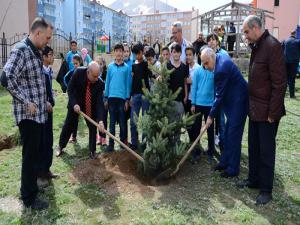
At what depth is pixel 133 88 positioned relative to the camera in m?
6.17

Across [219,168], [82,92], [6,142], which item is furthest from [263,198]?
[6,142]

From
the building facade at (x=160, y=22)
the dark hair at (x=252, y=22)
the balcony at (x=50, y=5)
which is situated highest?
the building facade at (x=160, y=22)

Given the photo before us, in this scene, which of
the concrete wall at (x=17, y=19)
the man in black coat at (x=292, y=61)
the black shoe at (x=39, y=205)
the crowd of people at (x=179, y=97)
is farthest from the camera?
the concrete wall at (x=17, y=19)

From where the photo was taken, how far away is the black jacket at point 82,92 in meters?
5.85

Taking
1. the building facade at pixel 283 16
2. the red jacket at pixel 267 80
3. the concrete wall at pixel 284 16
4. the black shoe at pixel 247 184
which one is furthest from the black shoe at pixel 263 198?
the concrete wall at pixel 284 16

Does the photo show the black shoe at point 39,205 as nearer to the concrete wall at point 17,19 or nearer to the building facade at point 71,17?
the building facade at point 71,17

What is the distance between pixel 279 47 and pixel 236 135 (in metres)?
1.45

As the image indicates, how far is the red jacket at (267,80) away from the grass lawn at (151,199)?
1.10m

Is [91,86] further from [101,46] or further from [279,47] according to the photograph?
[101,46]

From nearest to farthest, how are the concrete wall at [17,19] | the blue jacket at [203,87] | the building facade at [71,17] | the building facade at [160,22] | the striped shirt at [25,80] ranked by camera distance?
1. the striped shirt at [25,80]
2. the blue jacket at [203,87]
3. the concrete wall at [17,19]
4. the building facade at [71,17]
5. the building facade at [160,22]

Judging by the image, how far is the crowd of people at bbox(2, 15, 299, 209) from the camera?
404 centimetres

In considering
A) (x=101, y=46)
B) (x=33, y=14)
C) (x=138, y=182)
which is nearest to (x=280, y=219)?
(x=138, y=182)

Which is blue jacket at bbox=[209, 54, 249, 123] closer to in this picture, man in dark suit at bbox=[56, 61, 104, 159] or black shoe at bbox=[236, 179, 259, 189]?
black shoe at bbox=[236, 179, 259, 189]

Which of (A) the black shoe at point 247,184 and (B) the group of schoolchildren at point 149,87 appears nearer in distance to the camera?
(A) the black shoe at point 247,184
